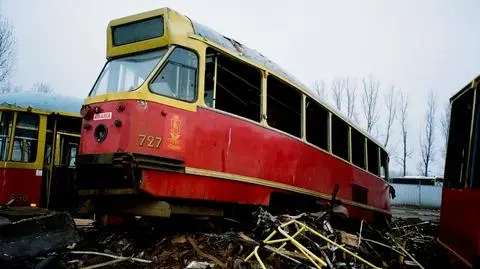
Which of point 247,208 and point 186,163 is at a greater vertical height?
point 186,163

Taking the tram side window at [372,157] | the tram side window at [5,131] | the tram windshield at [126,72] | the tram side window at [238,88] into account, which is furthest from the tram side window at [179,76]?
the tram side window at [372,157]

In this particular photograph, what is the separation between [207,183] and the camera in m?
5.82

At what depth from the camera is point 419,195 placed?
3278 cm

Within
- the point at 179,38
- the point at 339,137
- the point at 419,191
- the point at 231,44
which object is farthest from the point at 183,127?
the point at 419,191

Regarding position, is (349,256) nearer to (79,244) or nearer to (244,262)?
(244,262)

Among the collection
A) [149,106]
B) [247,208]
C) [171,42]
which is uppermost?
[171,42]

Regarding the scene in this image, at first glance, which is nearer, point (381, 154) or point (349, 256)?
point (349, 256)

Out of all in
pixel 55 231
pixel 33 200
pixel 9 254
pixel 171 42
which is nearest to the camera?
pixel 9 254

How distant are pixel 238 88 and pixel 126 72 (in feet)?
5.83

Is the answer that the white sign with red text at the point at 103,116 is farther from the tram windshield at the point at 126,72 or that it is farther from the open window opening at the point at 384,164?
the open window opening at the point at 384,164

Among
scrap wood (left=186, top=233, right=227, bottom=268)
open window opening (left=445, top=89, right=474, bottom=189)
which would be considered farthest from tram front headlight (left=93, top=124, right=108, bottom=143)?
open window opening (left=445, top=89, right=474, bottom=189)

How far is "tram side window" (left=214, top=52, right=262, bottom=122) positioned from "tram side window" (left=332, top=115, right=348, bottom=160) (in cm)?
309

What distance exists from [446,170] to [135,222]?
490 centimetres

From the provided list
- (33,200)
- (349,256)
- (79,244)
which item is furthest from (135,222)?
(33,200)
